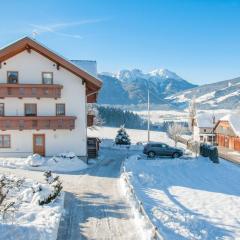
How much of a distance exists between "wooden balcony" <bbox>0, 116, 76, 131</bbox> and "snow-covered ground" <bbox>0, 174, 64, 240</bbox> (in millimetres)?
13083

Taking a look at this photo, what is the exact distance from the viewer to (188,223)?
19.5 m

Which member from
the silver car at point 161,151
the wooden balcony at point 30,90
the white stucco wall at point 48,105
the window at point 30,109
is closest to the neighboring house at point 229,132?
the silver car at point 161,151

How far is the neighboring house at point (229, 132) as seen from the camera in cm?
6788

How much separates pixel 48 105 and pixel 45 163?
19.2 ft

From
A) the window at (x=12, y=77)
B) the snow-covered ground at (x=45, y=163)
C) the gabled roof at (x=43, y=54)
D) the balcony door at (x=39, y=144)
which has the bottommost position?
the snow-covered ground at (x=45, y=163)

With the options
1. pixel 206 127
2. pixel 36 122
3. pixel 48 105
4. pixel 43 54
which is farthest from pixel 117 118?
pixel 36 122

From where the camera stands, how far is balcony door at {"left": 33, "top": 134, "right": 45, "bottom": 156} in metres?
35.8

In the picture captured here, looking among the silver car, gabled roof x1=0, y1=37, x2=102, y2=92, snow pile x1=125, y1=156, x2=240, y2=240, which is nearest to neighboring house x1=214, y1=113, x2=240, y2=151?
snow pile x1=125, y1=156, x2=240, y2=240

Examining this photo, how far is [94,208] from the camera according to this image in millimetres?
20016

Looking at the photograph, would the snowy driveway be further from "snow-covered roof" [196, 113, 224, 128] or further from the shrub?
"snow-covered roof" [196, 113, 224, 128]

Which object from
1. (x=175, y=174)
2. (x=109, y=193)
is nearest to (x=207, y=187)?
(x=175, y=174)

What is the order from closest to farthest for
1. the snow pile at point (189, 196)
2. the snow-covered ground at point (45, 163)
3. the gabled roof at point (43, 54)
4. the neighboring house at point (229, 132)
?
the snow pile at point (189, 196)
the snow-covered ground at point (45, 163)
the gabled roof at point (43, 54)
the neighboring house at point (229, 132)

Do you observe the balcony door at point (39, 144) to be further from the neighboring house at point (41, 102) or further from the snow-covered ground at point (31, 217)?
the snow-covered ground at point (31, 217)

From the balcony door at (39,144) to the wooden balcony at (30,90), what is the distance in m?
3.57
